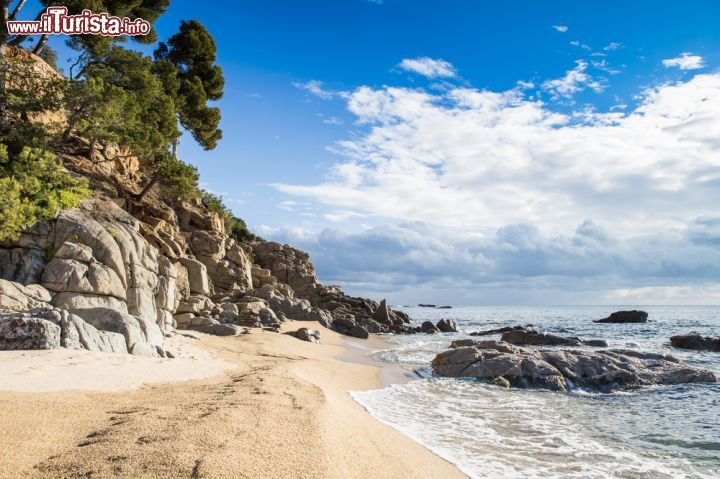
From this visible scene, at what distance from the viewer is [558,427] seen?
10.9 meters

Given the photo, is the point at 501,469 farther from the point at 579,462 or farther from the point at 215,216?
the point at 215,216

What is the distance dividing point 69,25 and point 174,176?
39.7 feet

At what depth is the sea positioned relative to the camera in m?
8.12

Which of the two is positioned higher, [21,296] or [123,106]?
[123,106]

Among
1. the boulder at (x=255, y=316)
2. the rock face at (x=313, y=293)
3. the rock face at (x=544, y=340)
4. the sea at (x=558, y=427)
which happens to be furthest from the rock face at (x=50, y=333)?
the rock face at (x=313, y=293)

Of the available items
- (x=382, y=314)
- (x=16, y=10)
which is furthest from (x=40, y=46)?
(x=382, y=314)

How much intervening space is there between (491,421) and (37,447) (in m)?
9.68

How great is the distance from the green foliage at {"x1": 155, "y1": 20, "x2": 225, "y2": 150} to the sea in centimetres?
3749

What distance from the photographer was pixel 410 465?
275 inches

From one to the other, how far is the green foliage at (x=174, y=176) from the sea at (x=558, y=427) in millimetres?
23464

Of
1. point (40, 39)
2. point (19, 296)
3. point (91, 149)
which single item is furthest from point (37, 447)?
point (40, 39)

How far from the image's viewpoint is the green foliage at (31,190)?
16500 mm

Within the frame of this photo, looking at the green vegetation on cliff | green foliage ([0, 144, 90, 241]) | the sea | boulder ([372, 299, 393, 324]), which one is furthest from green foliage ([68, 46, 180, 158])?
boulder ([372, 299, 393, 324])

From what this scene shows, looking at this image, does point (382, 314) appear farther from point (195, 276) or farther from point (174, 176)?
point (174, 176)
